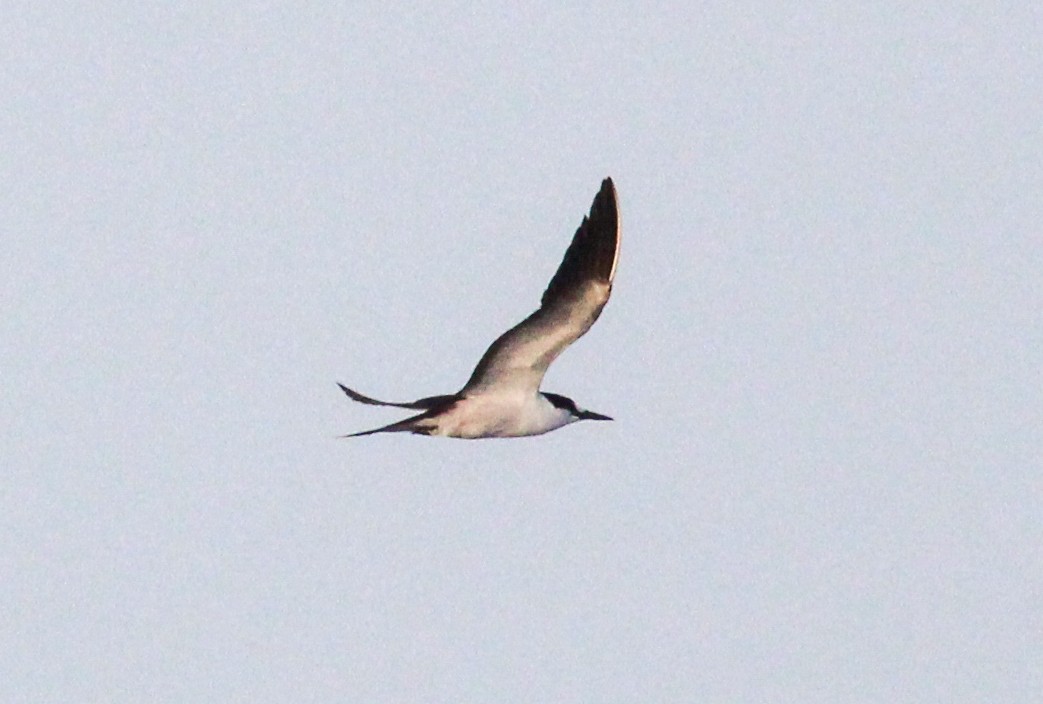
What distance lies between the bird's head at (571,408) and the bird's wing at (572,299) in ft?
3.13

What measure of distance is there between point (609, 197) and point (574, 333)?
3.78ft

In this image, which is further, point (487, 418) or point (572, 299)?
point (487, 418)

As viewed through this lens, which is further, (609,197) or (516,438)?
(516,438)

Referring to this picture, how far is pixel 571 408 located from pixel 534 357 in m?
1.40

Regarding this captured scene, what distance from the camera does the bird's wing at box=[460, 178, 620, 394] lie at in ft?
83.5

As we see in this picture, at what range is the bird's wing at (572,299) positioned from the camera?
25438 millimetres

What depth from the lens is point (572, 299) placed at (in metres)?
25.6

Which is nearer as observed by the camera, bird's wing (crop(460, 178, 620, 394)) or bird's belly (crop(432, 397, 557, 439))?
bird's wing (crop(460, 178, 620, 394))

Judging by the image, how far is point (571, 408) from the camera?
90.0 ft

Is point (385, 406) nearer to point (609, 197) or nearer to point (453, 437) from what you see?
point (453, 437)

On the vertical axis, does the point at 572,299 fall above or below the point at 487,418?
above

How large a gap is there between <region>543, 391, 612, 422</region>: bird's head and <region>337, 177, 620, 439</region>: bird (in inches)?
0.7

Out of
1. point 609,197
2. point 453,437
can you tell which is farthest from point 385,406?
point 609,197

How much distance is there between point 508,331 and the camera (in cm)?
2589
